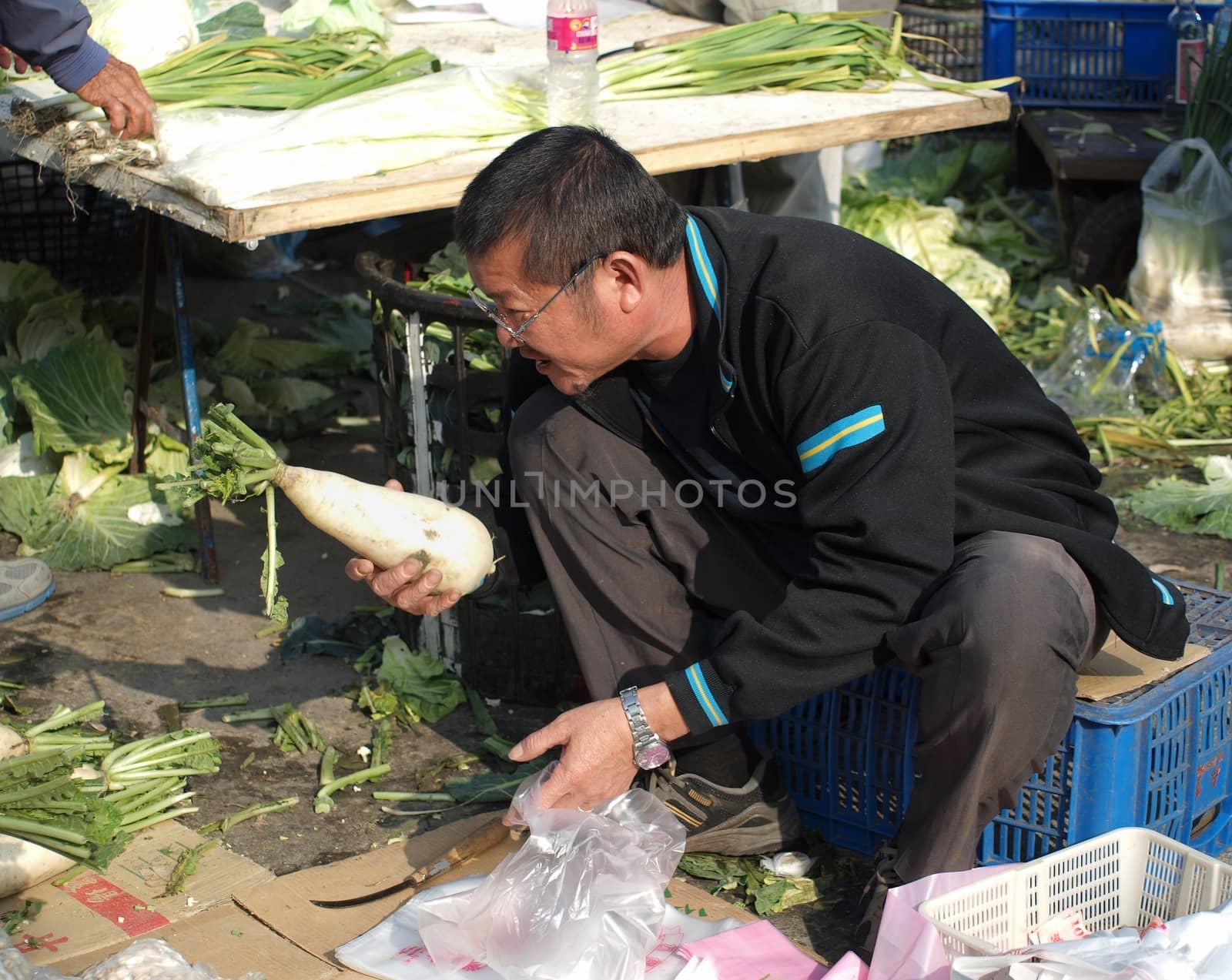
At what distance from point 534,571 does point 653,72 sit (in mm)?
1782

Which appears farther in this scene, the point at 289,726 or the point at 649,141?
the point at 649,141

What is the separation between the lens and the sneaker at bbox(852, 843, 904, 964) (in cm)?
234

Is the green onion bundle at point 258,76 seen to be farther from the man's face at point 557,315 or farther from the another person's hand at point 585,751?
the another person's hand at point 585,751

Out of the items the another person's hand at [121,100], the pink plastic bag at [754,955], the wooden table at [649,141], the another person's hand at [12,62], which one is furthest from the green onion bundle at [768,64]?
the pink plastic bag at [754,955]

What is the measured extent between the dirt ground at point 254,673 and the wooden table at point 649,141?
1139 millimetres

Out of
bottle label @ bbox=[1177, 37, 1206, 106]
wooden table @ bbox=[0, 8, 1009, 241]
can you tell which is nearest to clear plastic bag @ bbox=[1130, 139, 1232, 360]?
bottle label @ bbox=[1177, 37, 1206, 106]

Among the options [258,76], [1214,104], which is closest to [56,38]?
[258,76]

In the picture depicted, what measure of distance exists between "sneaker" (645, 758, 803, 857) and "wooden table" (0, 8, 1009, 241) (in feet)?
4.64

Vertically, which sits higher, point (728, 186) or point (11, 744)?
point (728, 186)

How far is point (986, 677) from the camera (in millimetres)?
2125

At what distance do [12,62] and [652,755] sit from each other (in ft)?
9.93

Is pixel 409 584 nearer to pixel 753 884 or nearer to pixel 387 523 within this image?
pixel 387 523

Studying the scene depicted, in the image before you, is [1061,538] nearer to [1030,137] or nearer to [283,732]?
[283,732]

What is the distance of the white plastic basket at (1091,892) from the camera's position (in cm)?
209
